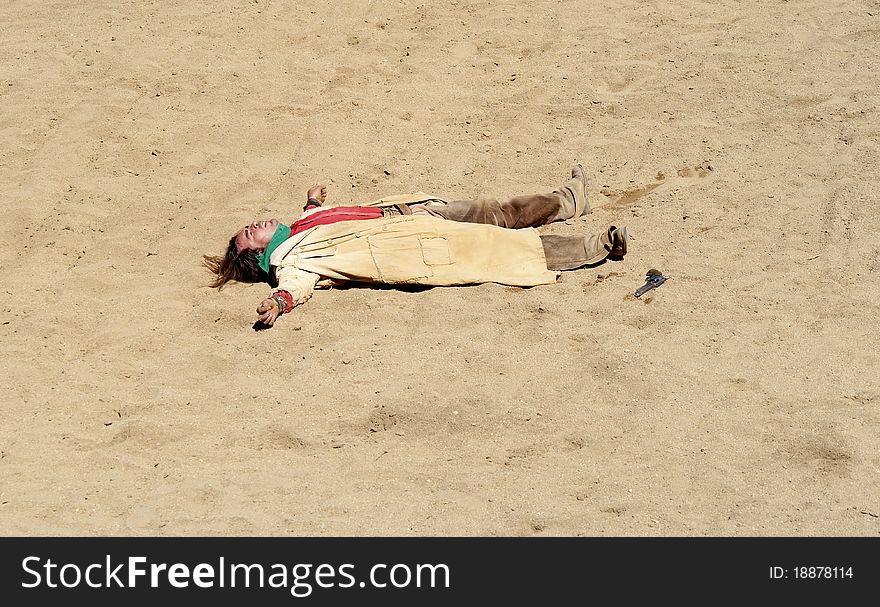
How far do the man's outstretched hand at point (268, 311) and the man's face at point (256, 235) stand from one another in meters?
0.54

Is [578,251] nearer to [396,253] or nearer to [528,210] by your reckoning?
[528,210]

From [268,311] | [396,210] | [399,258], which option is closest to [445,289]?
[399,258]

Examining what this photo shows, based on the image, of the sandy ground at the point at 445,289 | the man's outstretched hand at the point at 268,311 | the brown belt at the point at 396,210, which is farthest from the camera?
the brown belt at the point at 396,210

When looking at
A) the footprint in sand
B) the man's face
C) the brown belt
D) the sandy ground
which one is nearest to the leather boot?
the sandy ground

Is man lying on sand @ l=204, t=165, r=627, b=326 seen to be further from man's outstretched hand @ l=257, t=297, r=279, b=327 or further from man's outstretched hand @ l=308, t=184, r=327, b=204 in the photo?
man's outstretched hand @ l=308, t=184, r=327, b=204

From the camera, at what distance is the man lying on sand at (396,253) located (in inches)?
217

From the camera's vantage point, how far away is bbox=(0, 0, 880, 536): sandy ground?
13.4ft

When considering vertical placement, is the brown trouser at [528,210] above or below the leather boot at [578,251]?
above

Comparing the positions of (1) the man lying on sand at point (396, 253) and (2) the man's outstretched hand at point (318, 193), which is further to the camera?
(2) the man's outstretched hand at point (318, 193)

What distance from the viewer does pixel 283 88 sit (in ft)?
24.2

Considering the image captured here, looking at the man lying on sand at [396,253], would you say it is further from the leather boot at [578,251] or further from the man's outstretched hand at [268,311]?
the man's outstretched hand at [268,311]

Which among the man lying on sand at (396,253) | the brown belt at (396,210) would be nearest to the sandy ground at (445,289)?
the man lying on sand at (396,253)

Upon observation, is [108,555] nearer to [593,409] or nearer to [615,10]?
[593,409]

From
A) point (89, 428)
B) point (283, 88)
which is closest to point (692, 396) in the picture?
point (89, 428)
